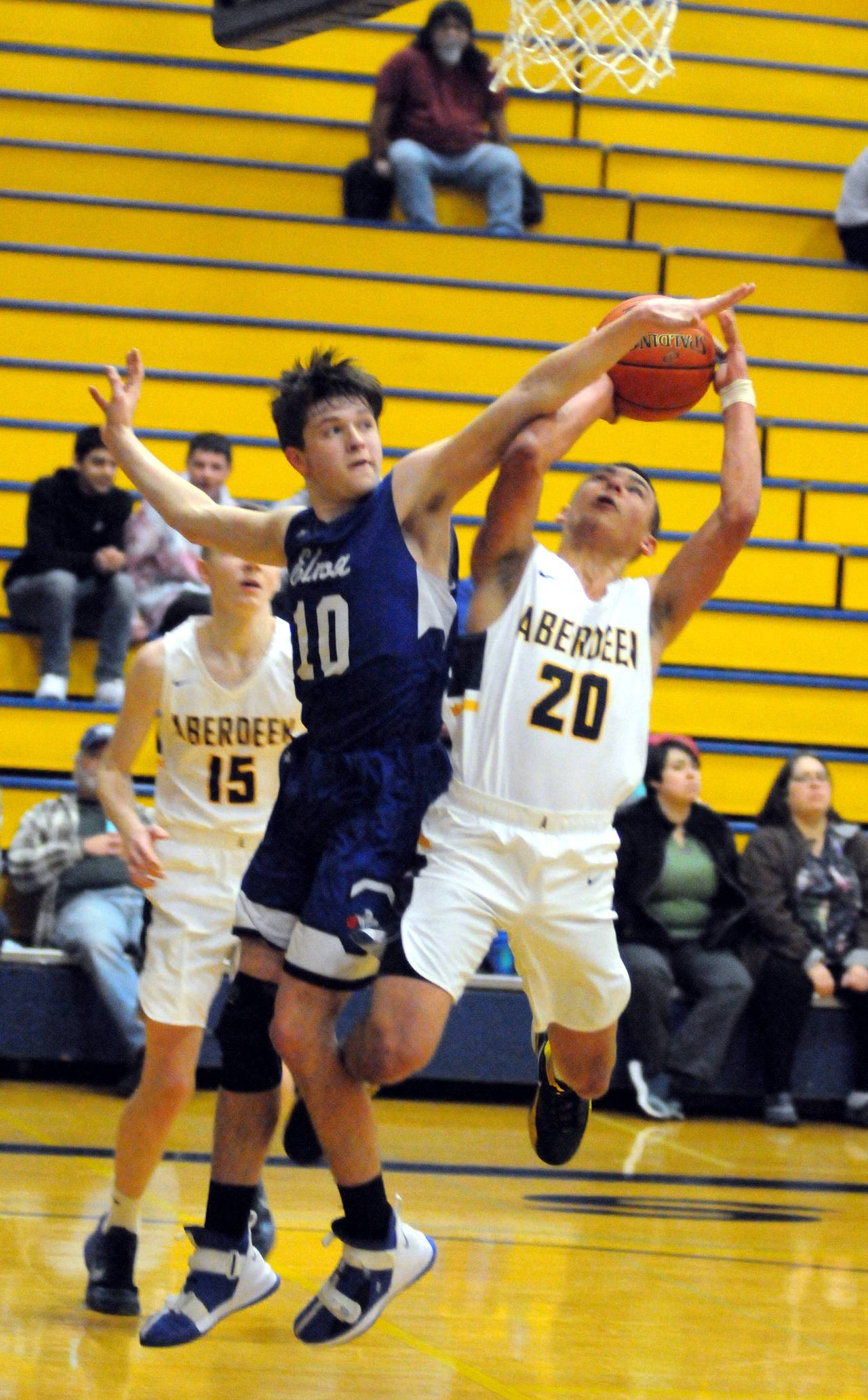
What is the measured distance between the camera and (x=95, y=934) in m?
7.19

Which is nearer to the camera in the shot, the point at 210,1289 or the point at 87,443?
the point at 210,1289

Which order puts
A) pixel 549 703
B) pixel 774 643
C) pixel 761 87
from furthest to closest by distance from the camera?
pixel 761 87 < pixel 774 643 < pixel 549 703

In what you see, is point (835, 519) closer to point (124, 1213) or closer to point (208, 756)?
point (208, 756)

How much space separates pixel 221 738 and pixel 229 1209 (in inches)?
52.2

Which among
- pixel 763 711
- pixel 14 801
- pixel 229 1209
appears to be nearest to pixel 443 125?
pixel 763 711

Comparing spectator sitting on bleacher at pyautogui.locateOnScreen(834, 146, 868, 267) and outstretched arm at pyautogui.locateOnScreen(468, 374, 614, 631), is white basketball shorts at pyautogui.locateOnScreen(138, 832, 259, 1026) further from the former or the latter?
spectator sitting on bleacher at pyautogui.locateOnScreen(834, 146, 868, 267)

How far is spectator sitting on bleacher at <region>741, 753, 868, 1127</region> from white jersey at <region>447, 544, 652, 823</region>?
362cm

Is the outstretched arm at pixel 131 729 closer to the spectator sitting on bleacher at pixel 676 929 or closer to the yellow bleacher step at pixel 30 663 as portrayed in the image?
the spectator sitting on bleacher at pixel 676 929

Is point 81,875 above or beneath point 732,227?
beneath

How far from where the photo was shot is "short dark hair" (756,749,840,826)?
781 centimetres

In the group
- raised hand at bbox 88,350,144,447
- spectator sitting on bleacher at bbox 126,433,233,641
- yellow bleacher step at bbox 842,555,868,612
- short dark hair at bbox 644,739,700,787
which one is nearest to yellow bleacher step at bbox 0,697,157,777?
spectator sitting on bleacher at bbox 126,433,233,641

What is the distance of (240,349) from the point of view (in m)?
9.64

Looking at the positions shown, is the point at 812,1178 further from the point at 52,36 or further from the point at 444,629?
the point at 52,36

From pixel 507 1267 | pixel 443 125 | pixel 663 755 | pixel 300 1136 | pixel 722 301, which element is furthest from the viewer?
pixel 443 125
